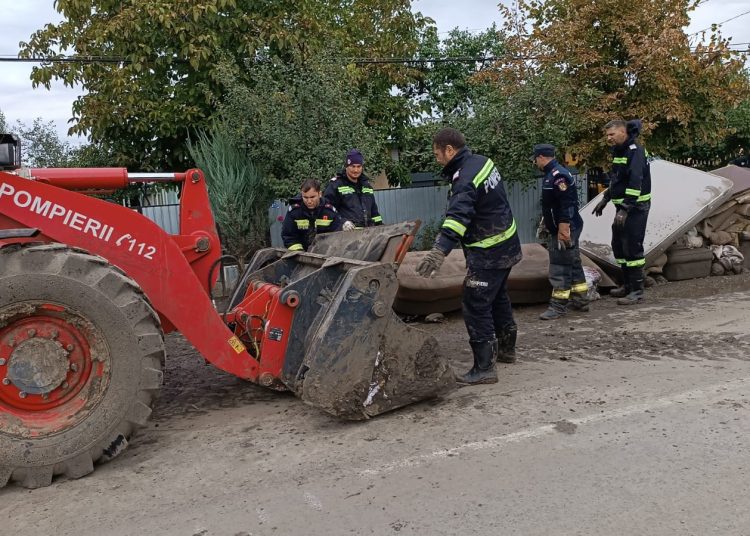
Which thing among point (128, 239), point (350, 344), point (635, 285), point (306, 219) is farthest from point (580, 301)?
point (128, 239)

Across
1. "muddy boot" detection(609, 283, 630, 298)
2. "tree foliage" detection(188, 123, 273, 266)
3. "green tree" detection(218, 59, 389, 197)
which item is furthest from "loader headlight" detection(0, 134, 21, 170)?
"muddy boot" detection(609, 283, 630, 298)

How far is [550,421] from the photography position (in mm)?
3932

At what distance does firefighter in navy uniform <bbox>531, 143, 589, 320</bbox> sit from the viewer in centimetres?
686

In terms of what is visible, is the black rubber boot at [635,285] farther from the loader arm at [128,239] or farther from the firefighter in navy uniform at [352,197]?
the loader arm at [128,239]

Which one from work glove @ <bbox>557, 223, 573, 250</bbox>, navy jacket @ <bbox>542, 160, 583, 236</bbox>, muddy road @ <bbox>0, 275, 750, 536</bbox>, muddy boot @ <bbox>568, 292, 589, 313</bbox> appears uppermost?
navy jacket @ <bbox>542, 160, 583, 236</bbox>

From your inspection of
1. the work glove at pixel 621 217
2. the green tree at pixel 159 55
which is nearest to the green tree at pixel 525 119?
the green tree at pixel 159 55

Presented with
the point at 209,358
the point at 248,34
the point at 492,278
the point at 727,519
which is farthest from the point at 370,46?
the point at 727,519

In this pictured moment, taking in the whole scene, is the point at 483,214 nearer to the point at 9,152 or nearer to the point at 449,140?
the point at 449,140

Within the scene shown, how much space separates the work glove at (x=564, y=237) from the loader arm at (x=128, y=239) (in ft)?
13.1

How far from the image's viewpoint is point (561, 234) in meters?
6.88

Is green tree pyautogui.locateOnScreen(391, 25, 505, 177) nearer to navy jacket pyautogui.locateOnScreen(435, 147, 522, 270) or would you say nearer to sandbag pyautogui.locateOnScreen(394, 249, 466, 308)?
sandbag pyautogui.locateOnScreen(394, 249, 466, 308)

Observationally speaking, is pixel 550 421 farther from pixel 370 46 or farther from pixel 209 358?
pixel 370 46

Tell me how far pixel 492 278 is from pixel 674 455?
5.85 feet

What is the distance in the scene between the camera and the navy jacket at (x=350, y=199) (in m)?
6.77
